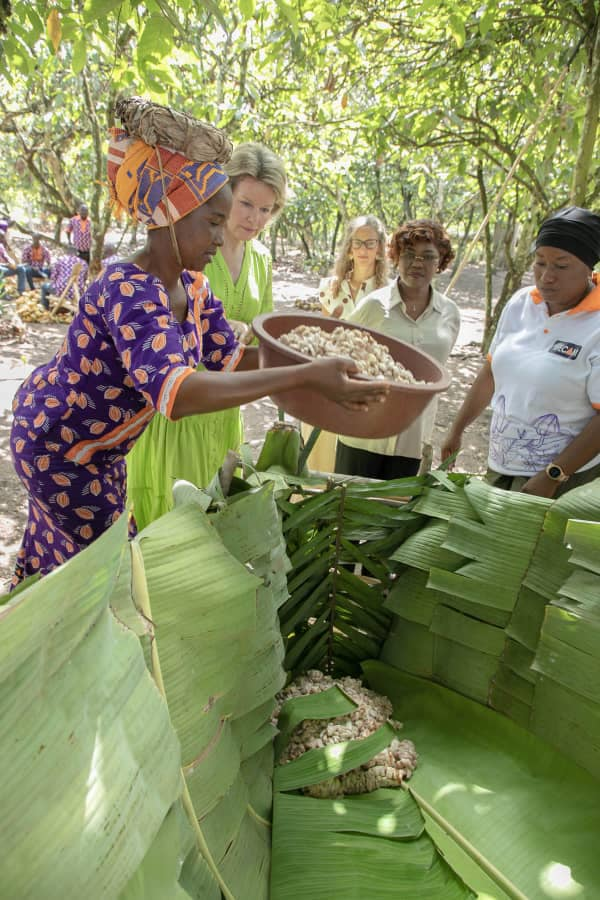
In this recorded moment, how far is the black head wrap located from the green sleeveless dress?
1198 millimetres

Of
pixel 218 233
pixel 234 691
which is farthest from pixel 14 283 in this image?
pixel 234 691

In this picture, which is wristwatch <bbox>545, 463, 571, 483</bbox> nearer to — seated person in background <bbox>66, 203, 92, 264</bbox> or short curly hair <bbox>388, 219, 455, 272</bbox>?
short curly hair <bbox>388, 219, 455, 272</bbox>

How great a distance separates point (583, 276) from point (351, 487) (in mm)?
1414

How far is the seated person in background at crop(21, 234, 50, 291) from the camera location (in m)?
11.7

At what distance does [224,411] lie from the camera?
7.89 ft

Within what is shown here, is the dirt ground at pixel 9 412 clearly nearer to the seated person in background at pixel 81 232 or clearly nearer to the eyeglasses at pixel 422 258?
the eyeglasses at pixel 422 258

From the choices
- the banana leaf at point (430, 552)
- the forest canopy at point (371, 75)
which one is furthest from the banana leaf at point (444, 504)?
the forest canopy at point (371, 75)

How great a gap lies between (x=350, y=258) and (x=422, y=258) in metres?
0.94

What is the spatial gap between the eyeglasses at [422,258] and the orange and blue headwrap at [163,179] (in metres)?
1.61

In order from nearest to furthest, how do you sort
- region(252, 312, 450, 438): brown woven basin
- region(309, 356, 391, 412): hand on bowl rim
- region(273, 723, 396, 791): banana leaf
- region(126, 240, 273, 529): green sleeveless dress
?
region(273, 723, 396, 791): banana leaf
region(309, 356, 391, 412): hand on bowl rim
region(252, 312, 450, 438): brown woven basin
region(126, 240, 273, 529): green sleeveless dress

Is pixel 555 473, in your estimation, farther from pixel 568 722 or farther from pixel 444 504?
pixel 568 722

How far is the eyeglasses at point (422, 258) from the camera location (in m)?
2.87

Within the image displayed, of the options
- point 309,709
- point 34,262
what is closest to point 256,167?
point 309,709

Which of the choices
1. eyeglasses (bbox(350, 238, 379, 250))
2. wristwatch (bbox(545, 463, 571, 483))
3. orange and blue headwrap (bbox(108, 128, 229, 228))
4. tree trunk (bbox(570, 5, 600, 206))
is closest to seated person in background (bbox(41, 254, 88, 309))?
eyeglasses (bbox(350, 238, 379, 250))
